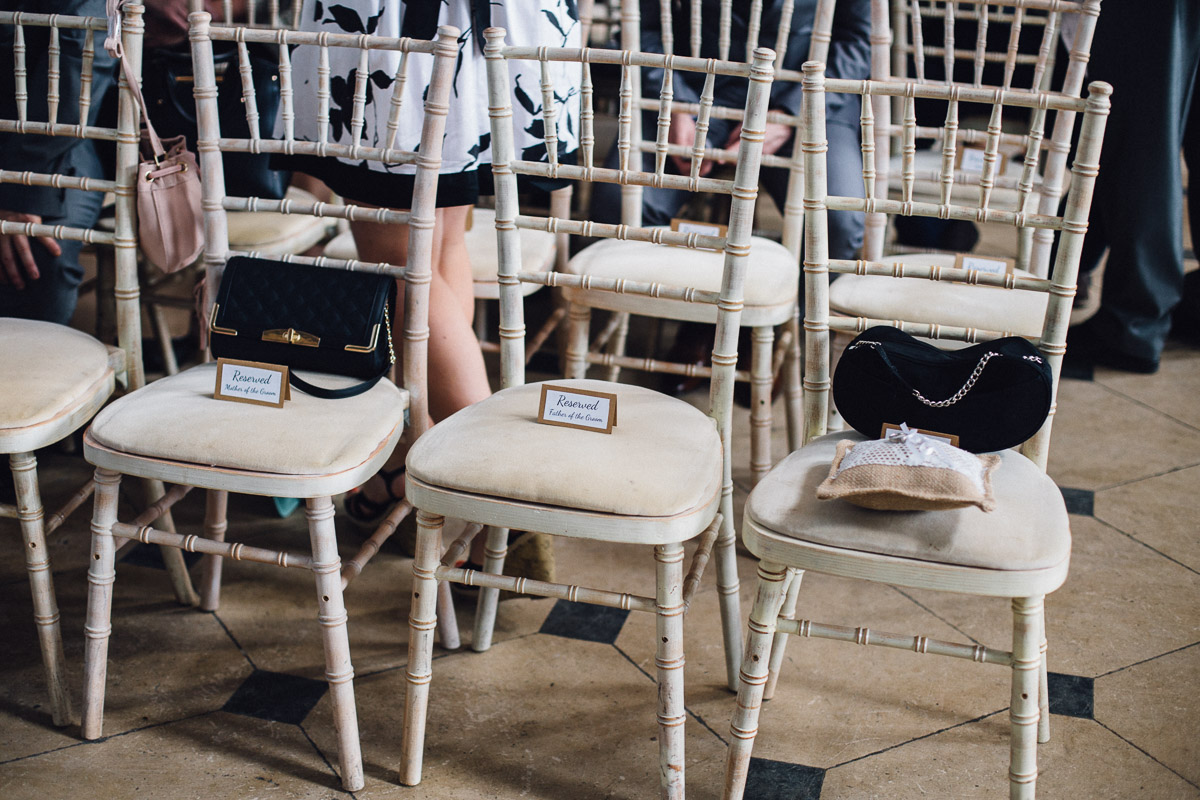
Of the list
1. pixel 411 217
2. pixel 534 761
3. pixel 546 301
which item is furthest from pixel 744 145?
pixel 546 301

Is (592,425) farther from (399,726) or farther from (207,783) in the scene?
(207,783)

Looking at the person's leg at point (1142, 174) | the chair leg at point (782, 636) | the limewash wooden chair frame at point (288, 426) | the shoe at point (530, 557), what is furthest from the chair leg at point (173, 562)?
the person's leg at point (1142, 174)

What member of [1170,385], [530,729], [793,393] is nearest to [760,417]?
[793,393]

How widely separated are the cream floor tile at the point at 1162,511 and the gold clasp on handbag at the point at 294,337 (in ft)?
5.63

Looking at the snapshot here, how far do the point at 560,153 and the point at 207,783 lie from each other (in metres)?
1.12

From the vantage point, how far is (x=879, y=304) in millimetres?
1836

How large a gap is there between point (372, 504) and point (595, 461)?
94 cm

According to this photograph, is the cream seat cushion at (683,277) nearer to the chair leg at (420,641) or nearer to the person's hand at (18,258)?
the chair leg at (420,641)

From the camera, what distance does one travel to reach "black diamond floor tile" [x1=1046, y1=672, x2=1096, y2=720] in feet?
5.49

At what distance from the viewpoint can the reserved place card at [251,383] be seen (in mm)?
1485

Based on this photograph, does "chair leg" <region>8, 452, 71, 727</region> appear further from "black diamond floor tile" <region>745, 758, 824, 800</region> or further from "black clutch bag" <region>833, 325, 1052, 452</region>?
"black clutch bag" <region>833, 325, 1052, 452</region>

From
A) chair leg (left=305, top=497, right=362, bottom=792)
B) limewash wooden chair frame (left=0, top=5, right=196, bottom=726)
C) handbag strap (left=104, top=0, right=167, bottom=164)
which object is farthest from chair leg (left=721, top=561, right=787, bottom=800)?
handbag strap (left=104, top=0, right=167, bottom=164)

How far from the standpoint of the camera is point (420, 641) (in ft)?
4.74

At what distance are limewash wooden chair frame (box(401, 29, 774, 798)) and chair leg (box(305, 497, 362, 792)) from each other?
8cm
